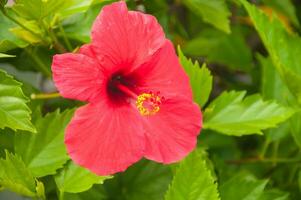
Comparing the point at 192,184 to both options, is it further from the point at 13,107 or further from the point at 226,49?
the point at 226,49

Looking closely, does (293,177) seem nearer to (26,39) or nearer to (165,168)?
(165,168)

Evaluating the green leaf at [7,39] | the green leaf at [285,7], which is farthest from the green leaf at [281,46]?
the green leaf at [7,39]

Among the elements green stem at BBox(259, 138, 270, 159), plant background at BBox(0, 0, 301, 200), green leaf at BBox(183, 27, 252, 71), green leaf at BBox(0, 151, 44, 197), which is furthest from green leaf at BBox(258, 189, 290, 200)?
green leaf at BBox(183, 27, 252, 71)

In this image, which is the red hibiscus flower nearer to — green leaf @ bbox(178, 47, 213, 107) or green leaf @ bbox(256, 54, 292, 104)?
green leaf @ bbox(178, 47, 213, 107)

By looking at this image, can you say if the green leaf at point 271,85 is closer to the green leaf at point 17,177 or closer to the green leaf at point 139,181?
the green leaf at point 139,181

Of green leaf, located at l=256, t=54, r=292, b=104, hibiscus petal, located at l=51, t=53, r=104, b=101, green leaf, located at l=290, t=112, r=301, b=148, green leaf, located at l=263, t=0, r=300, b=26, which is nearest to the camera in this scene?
hibiscus petal, located at l=51, t=53, r=104, b=101

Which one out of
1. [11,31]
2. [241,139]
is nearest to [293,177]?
[241,139]

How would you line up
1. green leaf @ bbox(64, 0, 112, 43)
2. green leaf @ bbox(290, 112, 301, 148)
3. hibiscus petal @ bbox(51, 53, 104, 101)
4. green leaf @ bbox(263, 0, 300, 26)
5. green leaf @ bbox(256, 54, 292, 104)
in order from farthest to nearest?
green leaf @ bbox(263, 0, 300, 26), green leaf @ bbox(256, 54, 292, 104), green leaf @ bbox(290, 112, 301, 148), green leaf @ bbox(64, 0, 112, 43), hibiscus petal @ bbox(51, 53, 104, 101)
